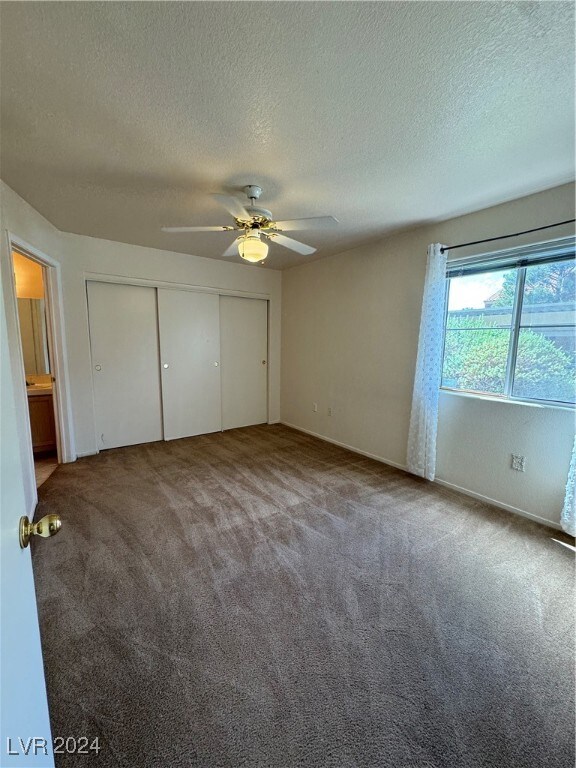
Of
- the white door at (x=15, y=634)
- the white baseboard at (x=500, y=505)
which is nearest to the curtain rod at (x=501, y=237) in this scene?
the white baseboard at (x=500, y=505)

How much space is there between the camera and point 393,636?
1474mm

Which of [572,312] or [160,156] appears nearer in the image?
[160,156]

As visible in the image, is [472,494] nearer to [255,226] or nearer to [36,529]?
[255,226]

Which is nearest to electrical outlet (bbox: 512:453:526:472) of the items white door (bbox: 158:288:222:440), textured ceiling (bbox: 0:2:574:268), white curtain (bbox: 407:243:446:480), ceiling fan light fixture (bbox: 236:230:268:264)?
white curtain (bbox: 407:243:446:480)

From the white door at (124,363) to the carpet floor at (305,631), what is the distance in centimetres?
129

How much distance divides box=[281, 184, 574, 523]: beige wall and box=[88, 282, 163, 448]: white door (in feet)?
6.44

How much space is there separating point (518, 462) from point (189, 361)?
373 cm

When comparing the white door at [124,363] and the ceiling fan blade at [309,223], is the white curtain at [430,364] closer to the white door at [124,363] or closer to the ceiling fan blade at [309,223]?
the ceiling fan blade at [309,223]

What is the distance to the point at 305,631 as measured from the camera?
149 centimetres

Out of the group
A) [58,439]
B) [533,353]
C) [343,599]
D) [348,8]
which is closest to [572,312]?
[533,353]

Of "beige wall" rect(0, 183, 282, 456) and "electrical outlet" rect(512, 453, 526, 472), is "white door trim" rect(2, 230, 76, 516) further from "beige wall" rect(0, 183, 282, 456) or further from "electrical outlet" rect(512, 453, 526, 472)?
"electrical outlet" rect(512, 453, 526, 472)

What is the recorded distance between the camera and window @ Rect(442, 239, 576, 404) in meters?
2.25

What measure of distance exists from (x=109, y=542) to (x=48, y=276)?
2601 mm

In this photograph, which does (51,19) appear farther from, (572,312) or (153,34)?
(572,312)
